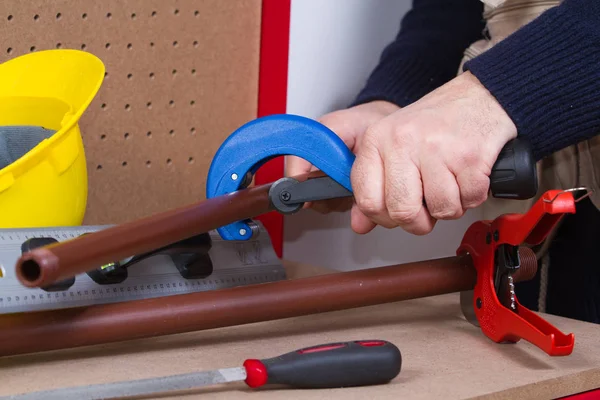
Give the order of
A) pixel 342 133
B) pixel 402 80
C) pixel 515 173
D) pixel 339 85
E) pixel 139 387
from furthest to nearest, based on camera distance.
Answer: pixel 339 85 → pixel 402 80 → pixel 342 133 → pixel 515 173 → pixel 139 387

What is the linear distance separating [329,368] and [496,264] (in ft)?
0.91

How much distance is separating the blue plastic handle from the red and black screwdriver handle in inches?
8.2

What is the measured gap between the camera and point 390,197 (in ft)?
2.43

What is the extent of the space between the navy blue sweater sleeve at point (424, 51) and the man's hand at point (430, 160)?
1.11 ft

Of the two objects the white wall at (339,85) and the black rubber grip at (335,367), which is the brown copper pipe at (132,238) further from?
the white wall at (339,85)

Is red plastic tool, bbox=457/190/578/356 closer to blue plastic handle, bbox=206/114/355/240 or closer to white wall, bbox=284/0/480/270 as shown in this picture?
blue plastic handle, bbox=206/114/355/240

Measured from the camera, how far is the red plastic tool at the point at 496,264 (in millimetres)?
662

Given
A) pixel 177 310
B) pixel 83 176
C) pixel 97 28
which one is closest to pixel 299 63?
pixel 97 28

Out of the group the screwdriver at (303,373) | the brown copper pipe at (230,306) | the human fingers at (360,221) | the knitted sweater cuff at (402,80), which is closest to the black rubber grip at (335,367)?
the screwdriver at (303,373)

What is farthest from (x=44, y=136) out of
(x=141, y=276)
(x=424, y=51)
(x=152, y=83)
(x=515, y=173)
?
(x=424, y=51)

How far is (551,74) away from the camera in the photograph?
0.78m

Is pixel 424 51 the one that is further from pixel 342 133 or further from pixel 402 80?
pixel 342 133

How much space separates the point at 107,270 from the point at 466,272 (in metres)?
0.38

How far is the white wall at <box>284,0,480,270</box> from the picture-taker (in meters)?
1.23
